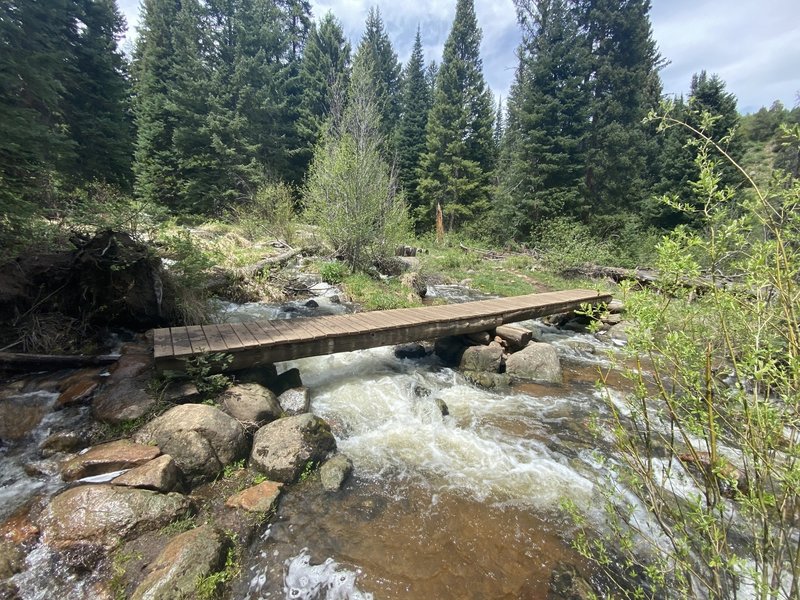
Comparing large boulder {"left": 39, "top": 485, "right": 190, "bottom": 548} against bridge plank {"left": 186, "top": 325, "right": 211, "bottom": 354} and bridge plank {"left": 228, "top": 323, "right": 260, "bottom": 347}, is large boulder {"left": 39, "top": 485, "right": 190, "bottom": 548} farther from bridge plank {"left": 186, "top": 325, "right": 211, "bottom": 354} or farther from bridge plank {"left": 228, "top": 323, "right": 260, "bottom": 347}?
bridge plank {"left": 228, "top": 323, "right": 260, "bottom": 347}

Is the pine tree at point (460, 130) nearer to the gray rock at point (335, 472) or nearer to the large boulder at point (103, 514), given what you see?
the gray rock at point (335, 472)

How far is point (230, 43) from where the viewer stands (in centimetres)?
2511

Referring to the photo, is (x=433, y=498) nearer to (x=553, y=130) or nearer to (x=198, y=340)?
(x=198, y=340)

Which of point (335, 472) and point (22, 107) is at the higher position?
point (22, 107)

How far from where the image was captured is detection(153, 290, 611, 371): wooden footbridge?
450 cm

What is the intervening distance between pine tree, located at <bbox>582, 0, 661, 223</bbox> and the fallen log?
22078mm

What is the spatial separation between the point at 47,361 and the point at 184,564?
11.8 ft

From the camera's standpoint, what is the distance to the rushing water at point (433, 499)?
8.75 ft

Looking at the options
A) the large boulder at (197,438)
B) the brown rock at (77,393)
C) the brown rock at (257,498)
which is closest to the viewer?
the brown rock at (257,498)

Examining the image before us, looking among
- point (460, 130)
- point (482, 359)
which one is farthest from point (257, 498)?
point (460, 130)

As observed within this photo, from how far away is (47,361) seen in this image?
4.36 meters

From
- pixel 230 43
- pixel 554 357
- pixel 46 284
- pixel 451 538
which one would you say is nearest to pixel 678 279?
pixel 451 538

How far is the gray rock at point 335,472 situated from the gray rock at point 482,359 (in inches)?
132

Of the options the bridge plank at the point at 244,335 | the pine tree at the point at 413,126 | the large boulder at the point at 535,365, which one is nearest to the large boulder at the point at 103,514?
the bridge plank at the point at 244,335
